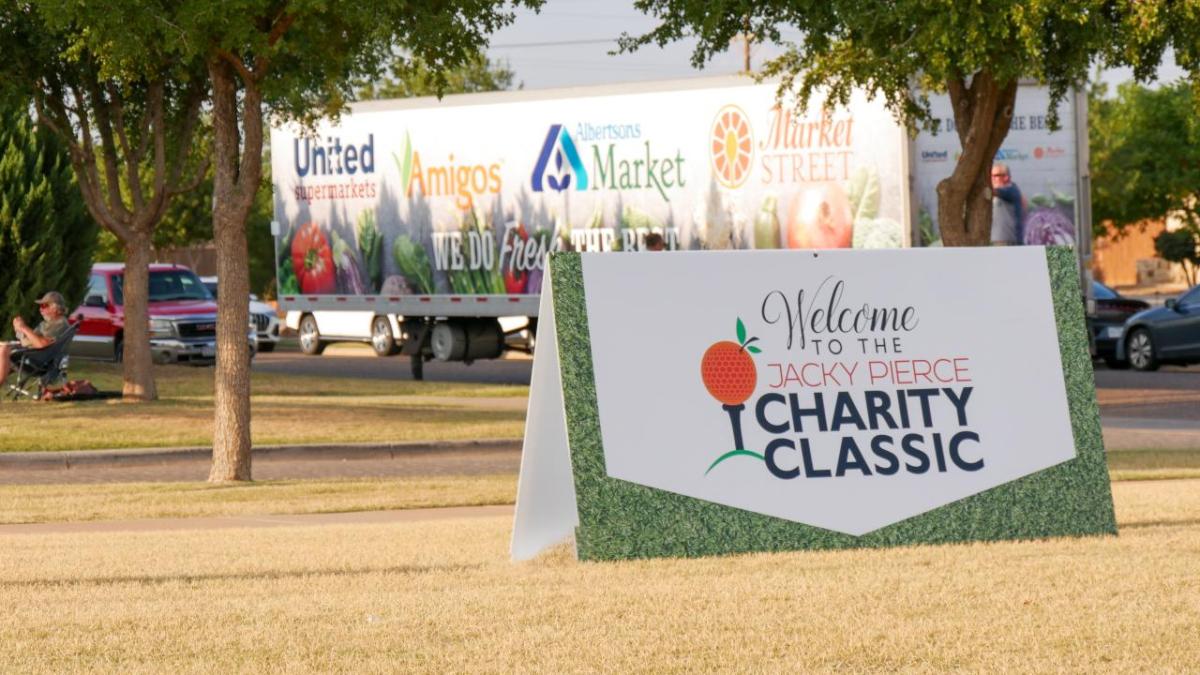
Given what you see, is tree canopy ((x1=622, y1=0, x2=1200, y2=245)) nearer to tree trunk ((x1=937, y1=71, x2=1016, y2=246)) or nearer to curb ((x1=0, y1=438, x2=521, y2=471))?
tree trunk ((x1=937, y1=71, x2=1016, y2=246))

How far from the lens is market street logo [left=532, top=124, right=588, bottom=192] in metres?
28.8

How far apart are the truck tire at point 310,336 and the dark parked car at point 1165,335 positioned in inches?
578

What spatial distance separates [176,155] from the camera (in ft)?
77.5

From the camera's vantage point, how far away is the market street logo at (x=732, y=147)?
26.8 meters

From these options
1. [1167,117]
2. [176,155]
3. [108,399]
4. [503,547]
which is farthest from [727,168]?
[1167,117]

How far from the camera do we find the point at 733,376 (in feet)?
31.2

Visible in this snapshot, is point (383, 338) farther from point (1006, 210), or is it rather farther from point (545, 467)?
point (545, 467)

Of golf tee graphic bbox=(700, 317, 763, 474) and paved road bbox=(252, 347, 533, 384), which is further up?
golf tee graphic bbox=(700, 317, 763, 474)

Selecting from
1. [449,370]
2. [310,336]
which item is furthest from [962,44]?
[310,336]

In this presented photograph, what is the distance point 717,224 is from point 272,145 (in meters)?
9.20

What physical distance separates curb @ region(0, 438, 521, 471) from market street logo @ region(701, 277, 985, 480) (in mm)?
9125

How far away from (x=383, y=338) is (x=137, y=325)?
1065 centimetres

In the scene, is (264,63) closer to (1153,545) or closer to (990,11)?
(990,11)

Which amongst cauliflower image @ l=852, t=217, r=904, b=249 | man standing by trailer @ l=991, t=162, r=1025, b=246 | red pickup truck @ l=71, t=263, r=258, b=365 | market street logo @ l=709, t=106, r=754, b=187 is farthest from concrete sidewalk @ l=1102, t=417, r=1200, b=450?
red pickup truck @ l=71, t=263, r=258, b=365
